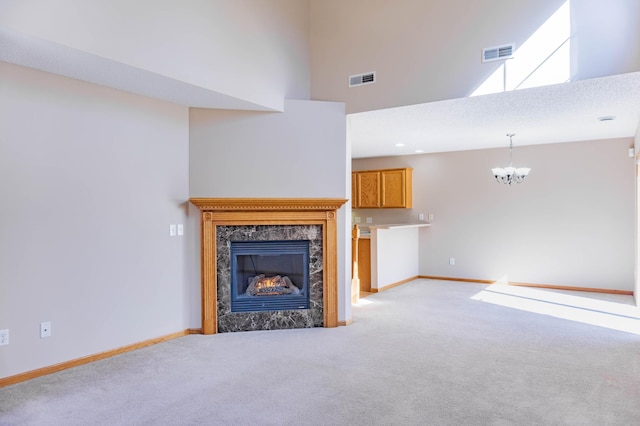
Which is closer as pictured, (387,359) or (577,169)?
(387,359)

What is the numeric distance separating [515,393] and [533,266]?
4.52m

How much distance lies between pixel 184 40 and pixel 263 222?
6.19 ft

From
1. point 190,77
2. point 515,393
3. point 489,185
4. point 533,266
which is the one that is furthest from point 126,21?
point 533,266

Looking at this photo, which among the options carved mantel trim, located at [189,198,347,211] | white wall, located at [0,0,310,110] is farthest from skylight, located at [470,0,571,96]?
white wall, located at [0,0,310,110]

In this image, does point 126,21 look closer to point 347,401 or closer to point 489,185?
point 347,401

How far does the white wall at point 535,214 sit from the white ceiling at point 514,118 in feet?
1.26

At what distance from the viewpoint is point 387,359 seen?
3.62 meters

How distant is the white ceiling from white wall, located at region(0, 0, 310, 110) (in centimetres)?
103

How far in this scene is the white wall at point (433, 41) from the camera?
343 cm

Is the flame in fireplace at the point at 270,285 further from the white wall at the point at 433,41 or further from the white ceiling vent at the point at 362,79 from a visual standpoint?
the white ceiling vent at the point at 362,79

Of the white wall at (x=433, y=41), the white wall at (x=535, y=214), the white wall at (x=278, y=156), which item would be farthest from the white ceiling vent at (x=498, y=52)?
the white wall at (x=535, y=214)

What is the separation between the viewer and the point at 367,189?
27.1 ft

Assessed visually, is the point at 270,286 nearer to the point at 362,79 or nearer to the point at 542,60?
the point at 362,79

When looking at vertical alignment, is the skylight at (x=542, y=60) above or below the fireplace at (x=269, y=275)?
above
